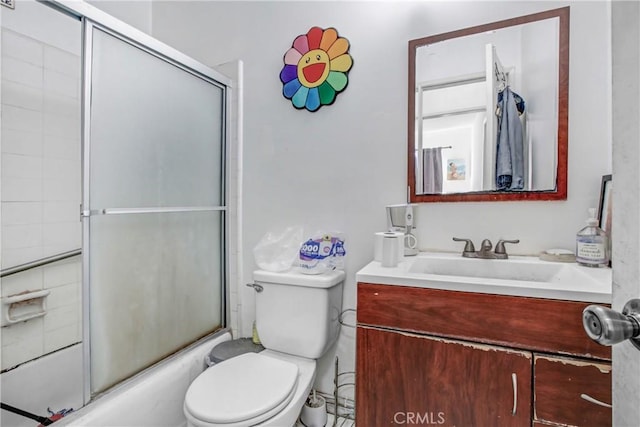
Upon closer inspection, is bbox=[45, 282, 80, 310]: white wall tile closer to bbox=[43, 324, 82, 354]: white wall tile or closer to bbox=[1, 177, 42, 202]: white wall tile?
bbox=[43, 324, 82, 354]: white wall tile

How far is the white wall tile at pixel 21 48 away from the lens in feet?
4.70

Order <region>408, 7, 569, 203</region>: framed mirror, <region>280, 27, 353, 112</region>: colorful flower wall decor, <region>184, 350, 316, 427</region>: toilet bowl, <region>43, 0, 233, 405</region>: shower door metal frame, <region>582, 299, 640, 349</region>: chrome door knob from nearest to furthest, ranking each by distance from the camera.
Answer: <region>582, 299, 640, 349</region>: chrome door knob → <region>184, 350, 316, 427</region>: toilet bowl → <region>43, 0, 233, 405</region>: shower door metal frame → <region>408, 7, 569, 203</region>: framed mirror → <region>280, 27, 353, 112</region>: colorful flower wall decor

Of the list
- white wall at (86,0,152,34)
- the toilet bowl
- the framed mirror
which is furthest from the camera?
white wall at (86,0,152,34)

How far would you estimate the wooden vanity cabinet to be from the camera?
84cm

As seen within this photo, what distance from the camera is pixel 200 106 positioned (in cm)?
167

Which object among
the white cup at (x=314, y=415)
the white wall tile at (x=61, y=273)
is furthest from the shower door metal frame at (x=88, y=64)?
the white cup at (x=314, y=415)

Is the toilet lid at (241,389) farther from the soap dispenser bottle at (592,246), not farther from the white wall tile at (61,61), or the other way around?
the white wall tile at (61,61)

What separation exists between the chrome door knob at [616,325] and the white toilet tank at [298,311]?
102cm

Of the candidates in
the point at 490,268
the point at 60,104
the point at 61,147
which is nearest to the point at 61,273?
the point at 61,147

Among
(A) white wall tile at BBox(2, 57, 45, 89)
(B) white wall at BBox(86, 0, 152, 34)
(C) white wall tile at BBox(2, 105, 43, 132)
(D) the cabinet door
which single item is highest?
(B) white wall at BBox(86, 0, 152, 34)

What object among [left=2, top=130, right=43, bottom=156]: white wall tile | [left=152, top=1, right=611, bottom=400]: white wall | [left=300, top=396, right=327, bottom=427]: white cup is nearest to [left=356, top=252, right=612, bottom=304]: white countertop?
[left=152, top=1, right=611, bottom=400]: white wall

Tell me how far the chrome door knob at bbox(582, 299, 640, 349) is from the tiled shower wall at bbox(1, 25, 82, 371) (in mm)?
2007

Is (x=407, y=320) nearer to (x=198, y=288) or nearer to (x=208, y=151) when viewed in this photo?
(x=198, y=288)

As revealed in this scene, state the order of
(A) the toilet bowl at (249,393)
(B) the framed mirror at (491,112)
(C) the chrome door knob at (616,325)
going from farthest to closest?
(B) the framed mirror at (491,112) < (A) the toilet bowl at (249,393) < (C) the chrome door knob at (616,325)
